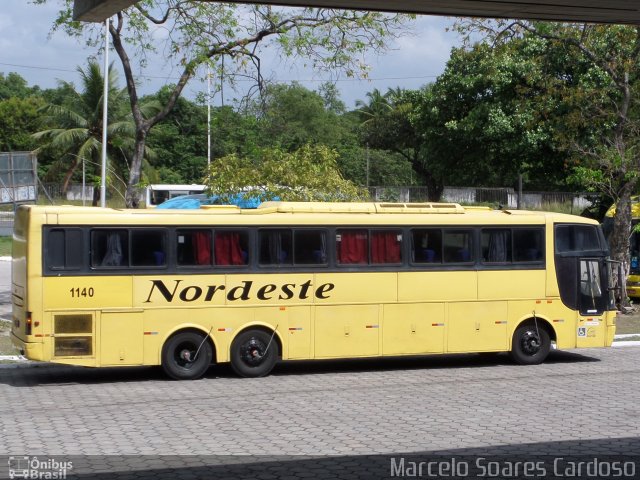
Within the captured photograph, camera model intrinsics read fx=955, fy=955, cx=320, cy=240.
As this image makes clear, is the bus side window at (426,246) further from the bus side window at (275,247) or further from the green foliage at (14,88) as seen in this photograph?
the green foliage at (14,88)

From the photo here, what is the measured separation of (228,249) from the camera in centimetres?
1599

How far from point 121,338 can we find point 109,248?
1.45 m

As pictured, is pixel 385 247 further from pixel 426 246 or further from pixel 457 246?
pixel 457 246

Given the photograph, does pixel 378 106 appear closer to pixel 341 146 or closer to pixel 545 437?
pixel 341 146

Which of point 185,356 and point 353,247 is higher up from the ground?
point 353,247

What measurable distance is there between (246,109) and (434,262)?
27.6ft

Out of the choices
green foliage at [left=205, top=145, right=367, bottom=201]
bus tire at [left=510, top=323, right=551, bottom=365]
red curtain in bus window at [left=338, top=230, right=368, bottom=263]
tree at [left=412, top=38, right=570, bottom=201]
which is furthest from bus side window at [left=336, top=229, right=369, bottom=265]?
tree at [left=412, top=38, right=570, bottom=201]

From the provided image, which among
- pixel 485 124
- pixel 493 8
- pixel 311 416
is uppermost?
pixel 485 124

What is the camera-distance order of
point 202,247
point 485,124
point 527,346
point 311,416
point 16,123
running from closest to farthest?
point 311,416
point 202,247
point 527,346
point 485,124
point 16,123

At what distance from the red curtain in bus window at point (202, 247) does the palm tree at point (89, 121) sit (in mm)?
38088

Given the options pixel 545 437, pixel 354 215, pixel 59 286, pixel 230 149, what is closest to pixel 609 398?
pixel 545 437

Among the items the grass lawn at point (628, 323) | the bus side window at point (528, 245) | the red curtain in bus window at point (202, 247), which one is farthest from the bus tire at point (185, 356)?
the grass lawn at point (628, 323)

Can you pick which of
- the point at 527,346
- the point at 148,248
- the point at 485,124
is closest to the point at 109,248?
the point at 148,248

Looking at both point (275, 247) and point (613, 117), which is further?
point (613, 117)
